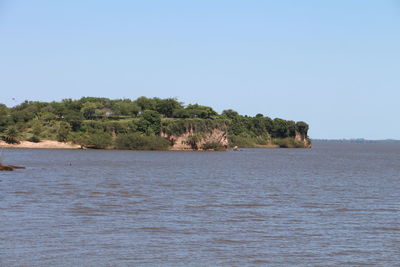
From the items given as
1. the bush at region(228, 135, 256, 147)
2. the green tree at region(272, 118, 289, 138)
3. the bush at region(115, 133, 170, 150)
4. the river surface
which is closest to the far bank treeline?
the bush at region(115, 133, 170, 150)

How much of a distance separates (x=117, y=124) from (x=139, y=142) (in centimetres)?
656

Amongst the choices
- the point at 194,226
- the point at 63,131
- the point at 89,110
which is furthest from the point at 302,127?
the point at 194,226

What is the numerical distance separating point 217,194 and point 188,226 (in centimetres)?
1311

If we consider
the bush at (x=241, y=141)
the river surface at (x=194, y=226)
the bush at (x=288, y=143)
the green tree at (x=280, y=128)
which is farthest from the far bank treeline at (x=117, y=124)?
the river surface at (x=194, y=226)

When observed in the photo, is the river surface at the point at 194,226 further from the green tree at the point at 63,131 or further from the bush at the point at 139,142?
the green tree at the point at 63,131

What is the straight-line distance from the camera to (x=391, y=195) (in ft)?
123

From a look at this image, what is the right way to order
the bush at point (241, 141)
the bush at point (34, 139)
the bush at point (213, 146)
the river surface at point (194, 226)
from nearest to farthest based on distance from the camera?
the river surface at point (194, 226) → the bush at point (34, 139) → the bush at point (213, 146) → the bush at point (241, 141)

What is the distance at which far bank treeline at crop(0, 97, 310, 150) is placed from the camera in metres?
122

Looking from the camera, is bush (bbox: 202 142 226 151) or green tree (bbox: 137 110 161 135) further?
bush (bbox: 202 142 226 151)

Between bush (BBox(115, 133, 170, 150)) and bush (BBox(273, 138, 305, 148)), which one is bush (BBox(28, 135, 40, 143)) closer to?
bush (BBox(115, 133, 170, 150))

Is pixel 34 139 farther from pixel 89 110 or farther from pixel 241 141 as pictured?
pixel 241 141

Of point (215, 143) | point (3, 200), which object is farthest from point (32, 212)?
point (215, 143)

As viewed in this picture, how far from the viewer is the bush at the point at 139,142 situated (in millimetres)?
122188

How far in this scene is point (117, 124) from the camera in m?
125
